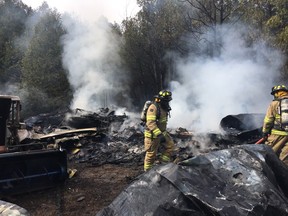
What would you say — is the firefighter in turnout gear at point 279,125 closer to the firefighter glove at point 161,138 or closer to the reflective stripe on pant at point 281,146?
the reflective stripe on pant at point 281,146

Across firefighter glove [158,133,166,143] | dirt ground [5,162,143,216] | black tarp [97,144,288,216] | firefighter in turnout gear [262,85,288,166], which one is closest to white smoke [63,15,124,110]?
dirt ground [5,162,143,216]

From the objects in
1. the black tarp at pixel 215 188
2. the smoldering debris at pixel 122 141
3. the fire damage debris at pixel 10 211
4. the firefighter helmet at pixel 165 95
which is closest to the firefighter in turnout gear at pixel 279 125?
the firefighter helmet at pixel 165 95

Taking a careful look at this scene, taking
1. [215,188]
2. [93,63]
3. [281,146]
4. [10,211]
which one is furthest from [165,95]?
[93,63]

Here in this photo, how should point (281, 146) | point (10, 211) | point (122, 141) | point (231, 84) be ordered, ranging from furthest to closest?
point (231, 84)
point (122, 141)
point (281, 146)
point (10, 211)

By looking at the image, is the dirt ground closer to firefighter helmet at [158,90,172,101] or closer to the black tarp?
firefighter helmet at [158,90,172,101]

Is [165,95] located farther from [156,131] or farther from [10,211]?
[10,211]

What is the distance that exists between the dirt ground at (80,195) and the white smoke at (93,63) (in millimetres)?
15342

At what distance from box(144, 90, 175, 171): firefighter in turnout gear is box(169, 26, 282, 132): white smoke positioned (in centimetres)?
484

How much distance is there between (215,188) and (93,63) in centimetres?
2029

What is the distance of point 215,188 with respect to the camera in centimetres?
277

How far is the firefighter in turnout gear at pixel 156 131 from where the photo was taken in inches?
229

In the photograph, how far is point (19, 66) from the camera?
26.9 metres

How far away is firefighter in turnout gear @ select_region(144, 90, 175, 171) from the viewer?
5.83 m

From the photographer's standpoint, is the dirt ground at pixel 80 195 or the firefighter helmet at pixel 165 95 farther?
the firefighter helmet at pixel 165 95
